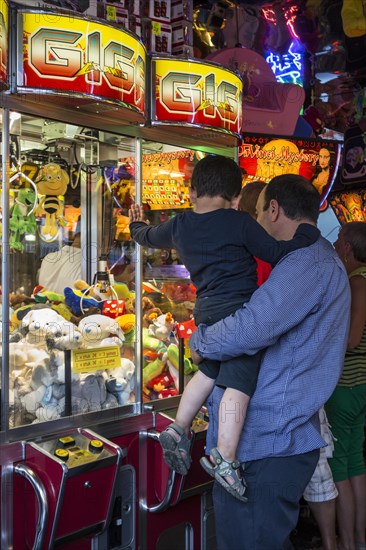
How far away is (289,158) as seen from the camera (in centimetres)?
362

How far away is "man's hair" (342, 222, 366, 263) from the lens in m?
3.21

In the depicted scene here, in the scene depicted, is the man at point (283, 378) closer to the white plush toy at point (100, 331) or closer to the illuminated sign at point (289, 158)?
the white plush toy at point (100, 331)

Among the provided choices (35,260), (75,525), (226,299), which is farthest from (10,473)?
(226,299)

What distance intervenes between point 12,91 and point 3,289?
67cm

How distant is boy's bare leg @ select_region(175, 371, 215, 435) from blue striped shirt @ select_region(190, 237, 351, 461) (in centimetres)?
29

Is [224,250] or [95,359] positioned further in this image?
[95,359]

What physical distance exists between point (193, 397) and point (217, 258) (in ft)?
1.67

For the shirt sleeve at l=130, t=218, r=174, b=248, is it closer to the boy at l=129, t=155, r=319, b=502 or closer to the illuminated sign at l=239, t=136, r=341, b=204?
the boy at l=129, t=155, r=319, b=502

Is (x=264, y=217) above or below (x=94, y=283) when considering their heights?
above

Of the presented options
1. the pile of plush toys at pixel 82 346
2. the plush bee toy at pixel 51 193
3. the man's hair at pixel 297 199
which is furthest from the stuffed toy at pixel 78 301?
the man's hair at pixel 297 199

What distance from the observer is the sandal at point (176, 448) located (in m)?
2.12

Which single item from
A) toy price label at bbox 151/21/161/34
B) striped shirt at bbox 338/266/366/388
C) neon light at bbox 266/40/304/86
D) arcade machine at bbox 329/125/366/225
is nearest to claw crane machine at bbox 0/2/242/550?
toy price label at bbox 151/21/161/34

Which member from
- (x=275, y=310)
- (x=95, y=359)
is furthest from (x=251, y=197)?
(x=275, y=310)

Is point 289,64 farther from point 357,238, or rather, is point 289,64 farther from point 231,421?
point 231,421
